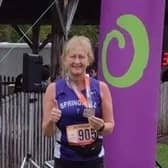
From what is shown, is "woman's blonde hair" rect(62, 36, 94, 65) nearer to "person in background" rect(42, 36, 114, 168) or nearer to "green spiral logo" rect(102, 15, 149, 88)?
"person in background" rect(42, 36, 114, 168)

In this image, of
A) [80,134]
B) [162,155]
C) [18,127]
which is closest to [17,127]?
[18,127]

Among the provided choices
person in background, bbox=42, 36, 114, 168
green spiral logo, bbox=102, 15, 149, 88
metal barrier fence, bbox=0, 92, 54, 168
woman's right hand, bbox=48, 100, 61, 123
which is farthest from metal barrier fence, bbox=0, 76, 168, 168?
woman's right hand, bbox=48, 100, 61, 123

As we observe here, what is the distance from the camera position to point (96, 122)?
434 cm

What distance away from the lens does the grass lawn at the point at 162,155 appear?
1004cm

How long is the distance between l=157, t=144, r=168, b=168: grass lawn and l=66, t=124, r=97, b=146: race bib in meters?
5.52

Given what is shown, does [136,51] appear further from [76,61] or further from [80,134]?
[80,134]

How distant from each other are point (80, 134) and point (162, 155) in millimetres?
6731

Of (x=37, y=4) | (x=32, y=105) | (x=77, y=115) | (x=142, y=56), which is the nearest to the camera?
(x=77, y=115)

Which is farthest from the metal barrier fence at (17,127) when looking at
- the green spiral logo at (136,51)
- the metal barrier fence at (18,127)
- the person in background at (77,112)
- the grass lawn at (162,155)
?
the person in background at (77,112)

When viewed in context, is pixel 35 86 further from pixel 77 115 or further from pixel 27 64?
pixel 77 115

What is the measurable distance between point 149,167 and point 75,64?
2.15 metres

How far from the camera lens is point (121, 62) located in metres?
6.05

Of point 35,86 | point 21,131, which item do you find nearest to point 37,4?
point 21,131

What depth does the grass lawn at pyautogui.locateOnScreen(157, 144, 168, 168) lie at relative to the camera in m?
10.0
